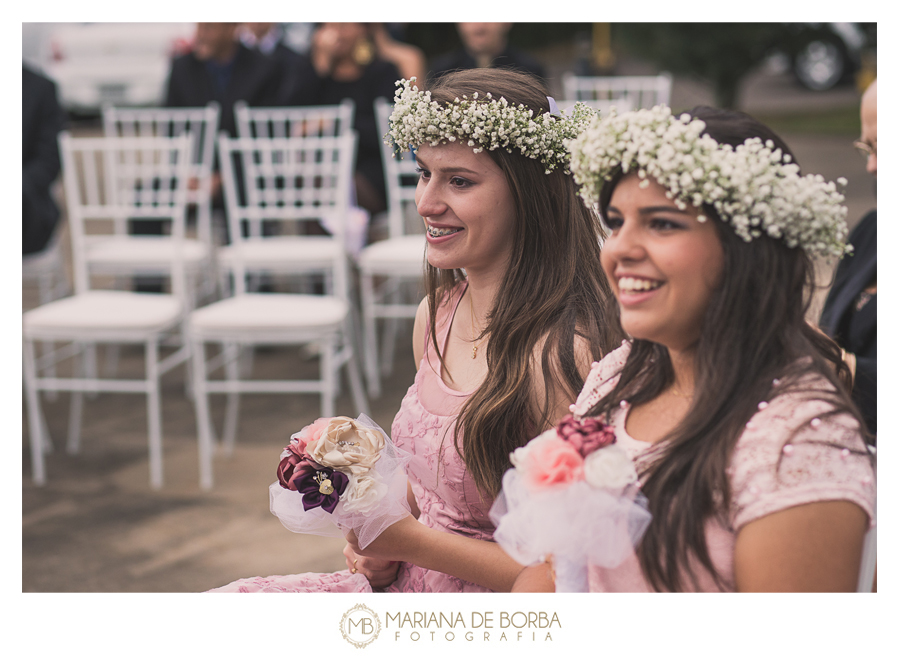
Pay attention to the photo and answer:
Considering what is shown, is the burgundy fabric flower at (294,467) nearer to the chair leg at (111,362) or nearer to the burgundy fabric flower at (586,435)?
the burgundy fabric flower at (586,435)

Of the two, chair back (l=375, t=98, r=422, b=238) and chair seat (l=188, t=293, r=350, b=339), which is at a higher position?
chair back (l=375, t=98, r=422, b=238)

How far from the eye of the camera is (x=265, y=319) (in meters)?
3.76

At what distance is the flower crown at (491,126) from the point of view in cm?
166

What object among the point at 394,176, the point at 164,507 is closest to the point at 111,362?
the point at 164,507

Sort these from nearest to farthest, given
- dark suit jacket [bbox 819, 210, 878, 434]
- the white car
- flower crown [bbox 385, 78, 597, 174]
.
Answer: flower crown [bbox 385, 78, 597, 174] < dark suit jacket [bbox 819, 210, 878, 434] < the white car

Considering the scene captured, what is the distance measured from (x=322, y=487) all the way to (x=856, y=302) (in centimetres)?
169

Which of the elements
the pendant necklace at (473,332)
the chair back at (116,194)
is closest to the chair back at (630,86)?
the chair back at (116,194)

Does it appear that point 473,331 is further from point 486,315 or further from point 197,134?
point 197,134

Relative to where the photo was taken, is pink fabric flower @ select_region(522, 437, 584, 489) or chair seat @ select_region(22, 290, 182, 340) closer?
pink fabric flower @ select_region(522, 437, 584, 489)

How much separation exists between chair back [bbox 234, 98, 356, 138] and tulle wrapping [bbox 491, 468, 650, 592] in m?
3.86

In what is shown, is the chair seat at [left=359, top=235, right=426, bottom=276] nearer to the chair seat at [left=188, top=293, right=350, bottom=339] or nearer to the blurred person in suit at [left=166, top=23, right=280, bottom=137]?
the chair seat at [left=188, top=293, right=350, bottom=339]

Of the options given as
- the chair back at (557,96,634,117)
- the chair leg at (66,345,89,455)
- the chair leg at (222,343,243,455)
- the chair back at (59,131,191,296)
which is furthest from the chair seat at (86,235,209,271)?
the chair back at (557,96,634,117)

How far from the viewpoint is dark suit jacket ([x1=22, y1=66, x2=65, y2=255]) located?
4480 millimetres
